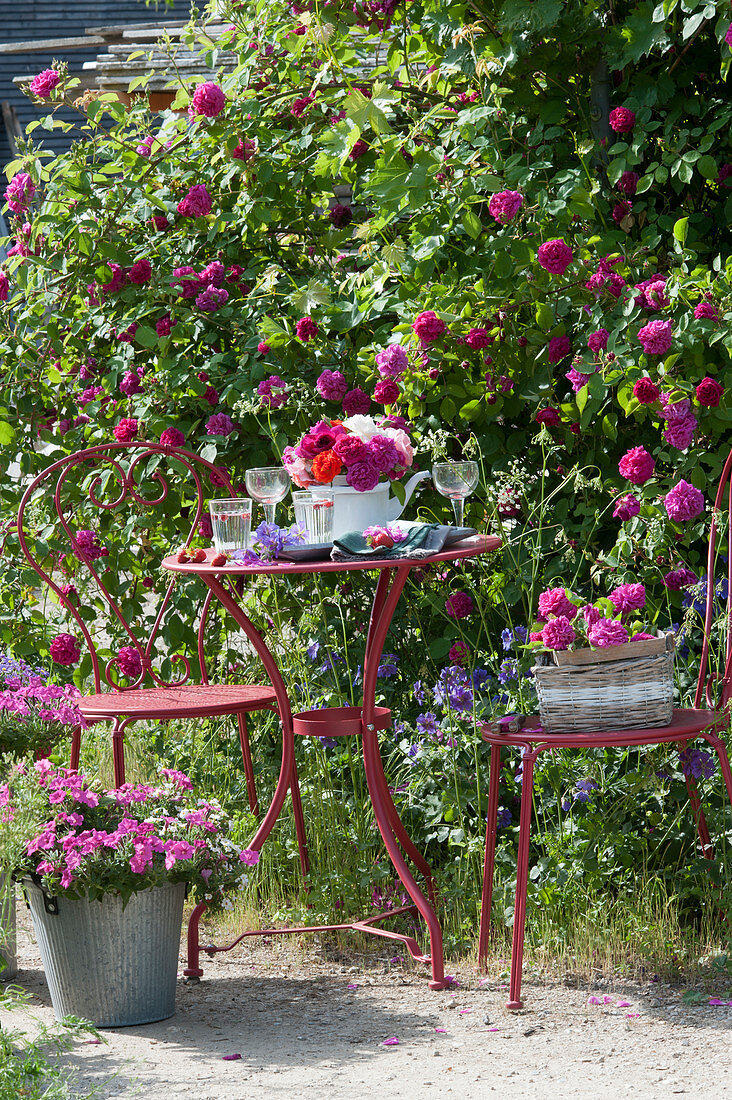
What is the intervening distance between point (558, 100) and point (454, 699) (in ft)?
5.34

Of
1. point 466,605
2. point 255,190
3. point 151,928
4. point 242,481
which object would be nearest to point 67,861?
point 151,928

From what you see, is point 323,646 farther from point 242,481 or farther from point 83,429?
point 83,429

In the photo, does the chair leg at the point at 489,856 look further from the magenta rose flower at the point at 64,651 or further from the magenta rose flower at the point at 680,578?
the magenta rose flower at the point at 64,651

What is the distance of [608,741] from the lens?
2.62 metres

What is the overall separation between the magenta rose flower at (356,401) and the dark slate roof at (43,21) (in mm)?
10665

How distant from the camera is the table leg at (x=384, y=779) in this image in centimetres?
292

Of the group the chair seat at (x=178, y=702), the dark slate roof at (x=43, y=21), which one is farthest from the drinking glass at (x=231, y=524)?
the dark slate roof at (x=43, y=21)

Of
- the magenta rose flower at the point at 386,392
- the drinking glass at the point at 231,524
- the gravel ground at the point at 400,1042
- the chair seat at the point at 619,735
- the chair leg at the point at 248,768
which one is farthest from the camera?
the chair leg at the point at 248,768

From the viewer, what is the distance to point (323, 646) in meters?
3.77

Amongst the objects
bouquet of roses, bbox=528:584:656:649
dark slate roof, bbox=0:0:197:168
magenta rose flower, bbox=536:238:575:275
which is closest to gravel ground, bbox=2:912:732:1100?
bouquet of roses, bbox=528:584:656:649

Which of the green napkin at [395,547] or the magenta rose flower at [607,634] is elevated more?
the green napkin at [395,547]

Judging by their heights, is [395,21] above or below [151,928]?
above

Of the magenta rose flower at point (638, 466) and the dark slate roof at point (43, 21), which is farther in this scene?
the dark slate roof at point (43, 21)

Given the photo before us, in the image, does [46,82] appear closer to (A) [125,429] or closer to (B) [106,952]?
(A) [125,429]
